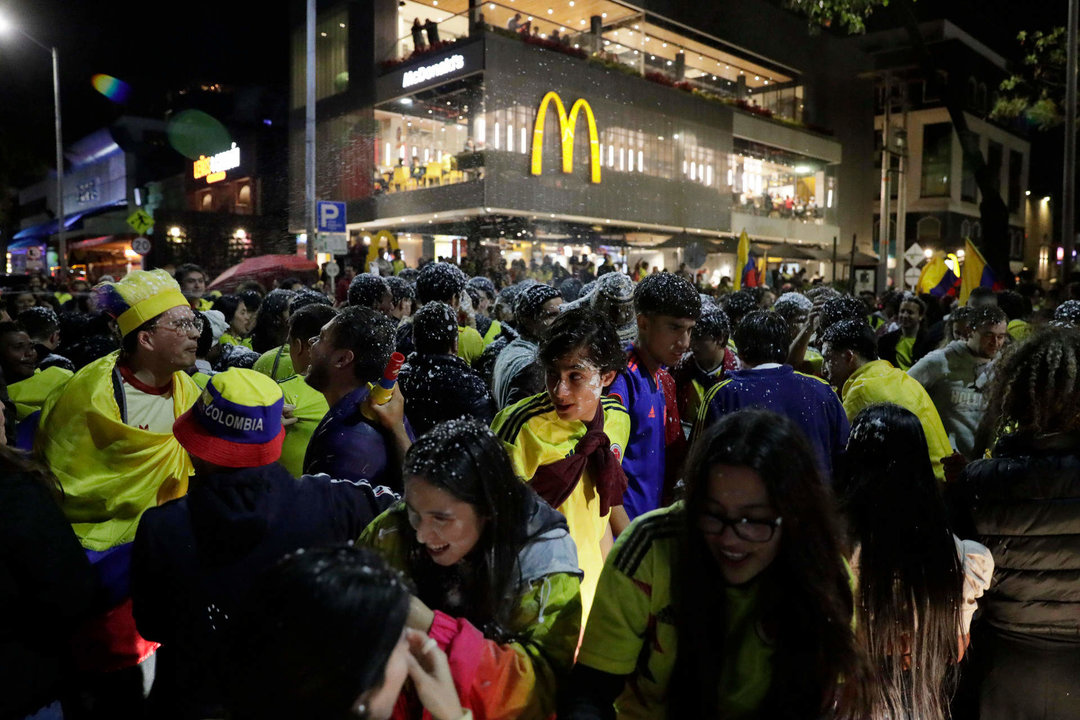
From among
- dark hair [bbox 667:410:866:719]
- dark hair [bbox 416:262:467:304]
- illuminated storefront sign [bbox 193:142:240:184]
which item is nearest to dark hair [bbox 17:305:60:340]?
dark hair [bbox 416:262:467:304]

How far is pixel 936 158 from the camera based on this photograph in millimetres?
44469

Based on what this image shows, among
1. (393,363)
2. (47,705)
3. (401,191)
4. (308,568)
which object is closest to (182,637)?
(47,705)

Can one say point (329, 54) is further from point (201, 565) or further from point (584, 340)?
point (201, 565)

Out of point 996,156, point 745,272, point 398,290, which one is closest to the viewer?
point 398,290

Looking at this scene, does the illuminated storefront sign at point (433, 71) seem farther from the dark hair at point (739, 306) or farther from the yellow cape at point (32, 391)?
the yellow cape at point (32, 391)

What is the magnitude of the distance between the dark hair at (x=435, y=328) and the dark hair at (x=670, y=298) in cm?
109

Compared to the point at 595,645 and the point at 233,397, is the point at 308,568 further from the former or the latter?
the point at 233,397

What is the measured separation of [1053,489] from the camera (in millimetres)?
2641

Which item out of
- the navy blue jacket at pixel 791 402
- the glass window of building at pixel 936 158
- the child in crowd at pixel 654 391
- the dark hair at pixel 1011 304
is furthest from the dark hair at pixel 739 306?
the glass window of building at pixel 936 158

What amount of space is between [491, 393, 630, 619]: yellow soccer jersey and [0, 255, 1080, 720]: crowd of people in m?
0.01

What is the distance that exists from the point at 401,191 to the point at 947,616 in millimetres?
30125

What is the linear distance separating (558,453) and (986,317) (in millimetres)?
4139

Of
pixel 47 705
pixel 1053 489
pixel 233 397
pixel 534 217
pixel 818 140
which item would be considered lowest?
pixel 47 705

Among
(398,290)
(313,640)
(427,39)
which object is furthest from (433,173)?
(313,640)
